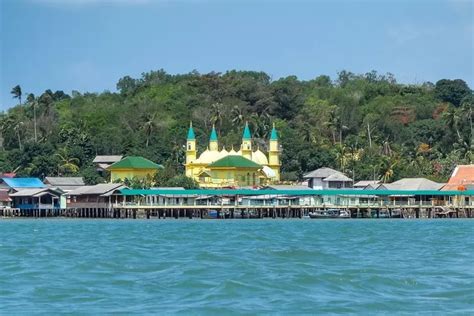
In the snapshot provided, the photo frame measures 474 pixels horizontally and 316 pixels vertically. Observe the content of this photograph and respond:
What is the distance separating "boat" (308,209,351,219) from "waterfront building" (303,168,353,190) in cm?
736

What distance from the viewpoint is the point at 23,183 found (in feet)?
322

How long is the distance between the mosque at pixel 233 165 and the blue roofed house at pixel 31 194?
Result: 12127 millimetres

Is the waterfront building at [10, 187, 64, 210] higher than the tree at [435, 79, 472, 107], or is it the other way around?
the tree at [435, 79, 472, 107]

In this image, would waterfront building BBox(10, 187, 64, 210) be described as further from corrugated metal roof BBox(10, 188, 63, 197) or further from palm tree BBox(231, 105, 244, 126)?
palm tree BBox(231, 105, 244, 126)

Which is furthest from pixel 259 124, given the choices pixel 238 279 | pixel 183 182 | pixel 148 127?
pixel 238 279

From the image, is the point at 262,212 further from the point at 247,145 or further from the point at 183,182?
the point at 247,145

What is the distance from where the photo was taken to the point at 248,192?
90688 mm

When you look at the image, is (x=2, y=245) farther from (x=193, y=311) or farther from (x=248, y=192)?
(x=248, y=192)

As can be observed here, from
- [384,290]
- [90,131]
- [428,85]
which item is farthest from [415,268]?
[428,85]

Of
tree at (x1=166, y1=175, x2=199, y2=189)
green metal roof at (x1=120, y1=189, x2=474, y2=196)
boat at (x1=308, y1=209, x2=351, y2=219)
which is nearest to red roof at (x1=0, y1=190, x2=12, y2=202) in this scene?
green metal roof at (x1=120, y1=189, x2=474, y2=196)

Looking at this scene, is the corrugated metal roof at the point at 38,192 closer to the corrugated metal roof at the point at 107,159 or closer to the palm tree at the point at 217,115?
the corrugated metal roof at the point at 107,159

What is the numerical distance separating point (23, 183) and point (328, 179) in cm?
2437

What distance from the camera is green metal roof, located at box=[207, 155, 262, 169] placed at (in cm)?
9869

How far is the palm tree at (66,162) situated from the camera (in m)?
107
